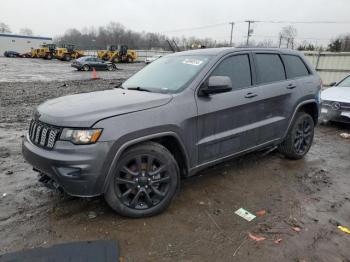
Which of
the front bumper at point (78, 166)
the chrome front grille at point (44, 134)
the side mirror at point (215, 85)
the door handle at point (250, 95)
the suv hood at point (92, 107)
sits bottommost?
the front bumper at point (78, 166)

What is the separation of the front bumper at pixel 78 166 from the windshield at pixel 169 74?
1.20 m

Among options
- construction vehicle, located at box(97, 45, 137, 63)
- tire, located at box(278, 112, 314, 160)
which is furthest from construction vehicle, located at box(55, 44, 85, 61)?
tire, located at box(278, 112, 314, 160)

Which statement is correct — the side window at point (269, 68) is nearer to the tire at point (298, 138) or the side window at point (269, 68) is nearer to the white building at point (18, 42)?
the tire at point (298, 138)

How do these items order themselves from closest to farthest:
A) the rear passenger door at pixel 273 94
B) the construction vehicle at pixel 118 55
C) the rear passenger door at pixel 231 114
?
the rear passenger door at pixel 231 114, the rear passenger door at pixel 273 94, the construction vehicle at pixel 118 55

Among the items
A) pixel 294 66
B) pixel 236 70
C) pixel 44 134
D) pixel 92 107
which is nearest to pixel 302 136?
pixel 294 66

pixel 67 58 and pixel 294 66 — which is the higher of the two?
pixel 294 66

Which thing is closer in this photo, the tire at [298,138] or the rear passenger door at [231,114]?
the rear passenger door at [231,114]

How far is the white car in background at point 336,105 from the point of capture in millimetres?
7518

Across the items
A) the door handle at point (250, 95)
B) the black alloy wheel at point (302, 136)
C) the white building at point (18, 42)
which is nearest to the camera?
the door handle at point (250, 95)

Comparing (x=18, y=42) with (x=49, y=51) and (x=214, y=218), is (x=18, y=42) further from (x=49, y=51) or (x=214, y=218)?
(x=214, y=218)

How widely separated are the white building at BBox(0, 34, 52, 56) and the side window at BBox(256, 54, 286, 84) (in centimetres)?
7713

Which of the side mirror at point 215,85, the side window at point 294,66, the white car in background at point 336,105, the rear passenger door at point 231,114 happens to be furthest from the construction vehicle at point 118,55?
the side mirror at point 215,85

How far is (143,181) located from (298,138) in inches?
124

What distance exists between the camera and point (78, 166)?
287 cm
